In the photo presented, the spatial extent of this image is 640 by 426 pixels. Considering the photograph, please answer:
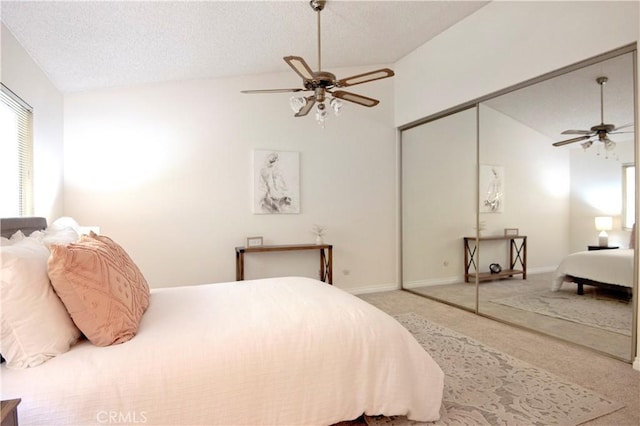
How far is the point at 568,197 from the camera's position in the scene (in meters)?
3.07

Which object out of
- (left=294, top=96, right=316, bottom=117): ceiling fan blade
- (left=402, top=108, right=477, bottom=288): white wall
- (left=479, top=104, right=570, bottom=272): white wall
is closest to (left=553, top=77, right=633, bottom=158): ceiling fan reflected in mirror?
(left=479, top=104, right=570, bottom=272): white wall

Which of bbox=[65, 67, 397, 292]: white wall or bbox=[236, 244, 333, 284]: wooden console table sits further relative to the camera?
bbox=[236, 244, 333, 284]: wooden console table

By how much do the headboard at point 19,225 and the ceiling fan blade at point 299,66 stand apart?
5.88 feet

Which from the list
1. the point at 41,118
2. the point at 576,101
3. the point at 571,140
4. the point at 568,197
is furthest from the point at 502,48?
the point at 41,118

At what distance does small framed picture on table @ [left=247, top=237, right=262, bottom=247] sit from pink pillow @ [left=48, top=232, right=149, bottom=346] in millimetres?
2606

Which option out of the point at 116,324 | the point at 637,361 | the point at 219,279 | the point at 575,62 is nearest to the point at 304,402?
the point at 116,324

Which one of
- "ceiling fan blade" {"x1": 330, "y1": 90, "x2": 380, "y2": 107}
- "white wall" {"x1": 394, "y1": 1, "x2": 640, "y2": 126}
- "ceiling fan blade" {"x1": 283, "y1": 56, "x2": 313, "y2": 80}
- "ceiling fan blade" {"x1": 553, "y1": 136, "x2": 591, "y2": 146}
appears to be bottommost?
"ceiling fan blade" {"x1": 553, "y1": 136, "x2": 591, "y2": 146}

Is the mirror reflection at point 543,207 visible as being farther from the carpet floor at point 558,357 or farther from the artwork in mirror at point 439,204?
the carpet floor at point 558,357

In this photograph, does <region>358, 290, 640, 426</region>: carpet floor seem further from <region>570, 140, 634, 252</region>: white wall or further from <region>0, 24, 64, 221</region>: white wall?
<region>0, 24, 64, 221</region>: white wall

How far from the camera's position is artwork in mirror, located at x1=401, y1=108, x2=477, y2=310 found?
4.00 meters

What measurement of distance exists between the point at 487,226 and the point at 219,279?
10.4 ft

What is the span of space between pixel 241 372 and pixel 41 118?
9.75 ft

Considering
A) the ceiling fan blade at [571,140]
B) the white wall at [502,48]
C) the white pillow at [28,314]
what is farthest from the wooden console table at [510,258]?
the white pillow at [28,314]

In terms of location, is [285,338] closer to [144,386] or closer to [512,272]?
[144,386]
